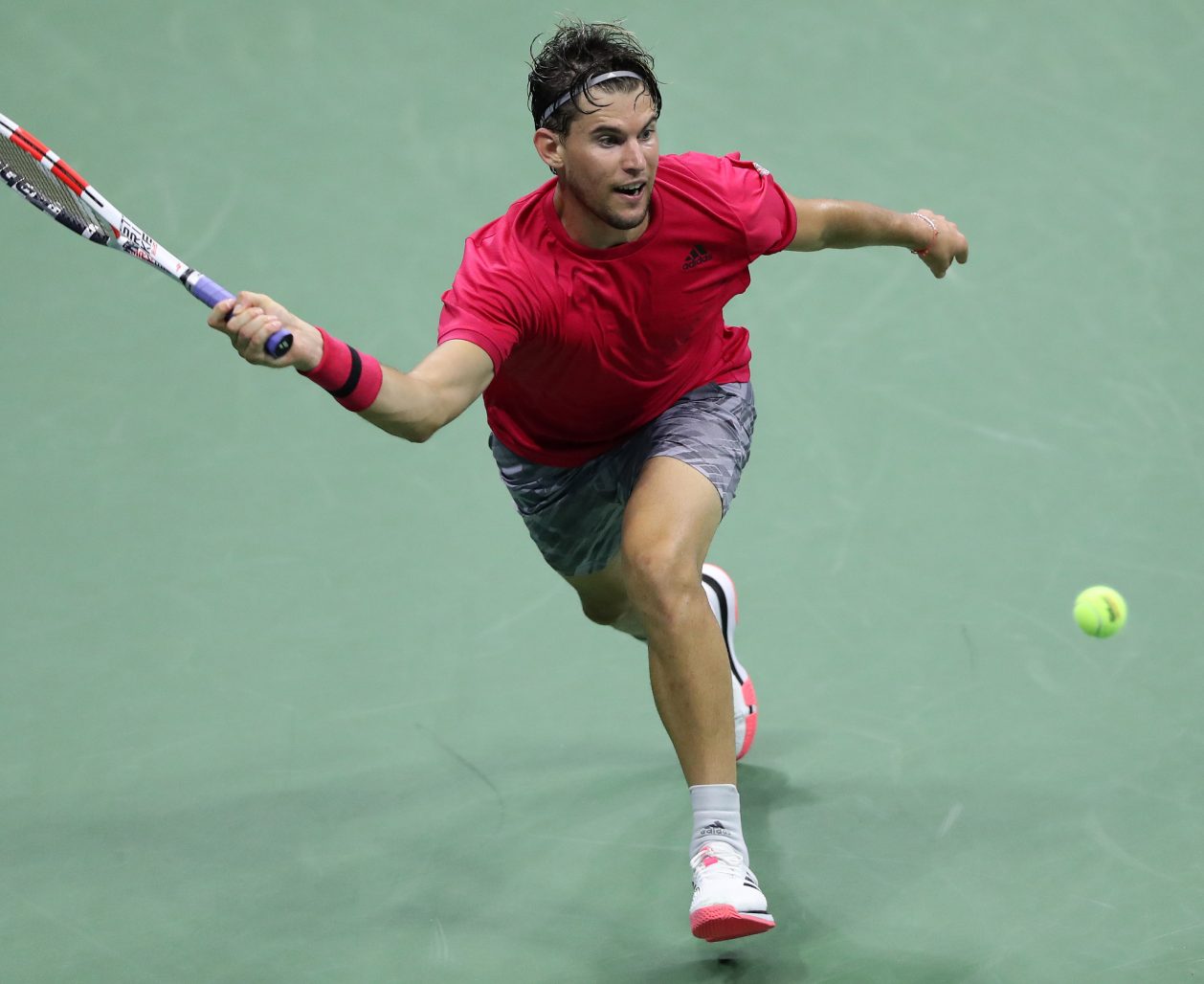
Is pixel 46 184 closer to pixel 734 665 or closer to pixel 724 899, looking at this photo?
pixel 724 899

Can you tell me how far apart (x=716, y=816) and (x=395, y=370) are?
1.11 meters

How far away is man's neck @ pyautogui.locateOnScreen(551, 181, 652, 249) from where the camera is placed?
3.15 meters

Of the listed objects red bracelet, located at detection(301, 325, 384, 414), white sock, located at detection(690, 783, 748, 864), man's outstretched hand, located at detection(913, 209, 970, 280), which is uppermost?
man's outstretched hand, located at detection(913, 209, 970, 280)

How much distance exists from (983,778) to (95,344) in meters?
3.78

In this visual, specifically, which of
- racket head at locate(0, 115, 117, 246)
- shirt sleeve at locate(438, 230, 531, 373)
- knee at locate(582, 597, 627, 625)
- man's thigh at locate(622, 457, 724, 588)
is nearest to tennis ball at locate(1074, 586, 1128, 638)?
man's thigh at locate(622, 457, 724, 588)

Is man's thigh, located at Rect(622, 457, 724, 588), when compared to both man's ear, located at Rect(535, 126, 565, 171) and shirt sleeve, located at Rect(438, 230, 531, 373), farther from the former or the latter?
man's ear, located at Rect(535, 126, 565, 171)

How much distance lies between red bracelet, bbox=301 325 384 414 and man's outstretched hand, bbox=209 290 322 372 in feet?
0.07

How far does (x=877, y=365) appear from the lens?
17.5ft

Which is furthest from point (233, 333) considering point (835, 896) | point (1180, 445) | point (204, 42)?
point (204, 42)

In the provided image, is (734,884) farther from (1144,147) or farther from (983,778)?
(1144,147)

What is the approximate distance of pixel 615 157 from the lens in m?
3.07

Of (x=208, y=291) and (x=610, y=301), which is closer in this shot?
(x=208, y=291)

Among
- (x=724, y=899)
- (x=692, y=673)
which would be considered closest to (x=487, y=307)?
(x=692, y=673)

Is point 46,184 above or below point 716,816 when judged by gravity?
above
